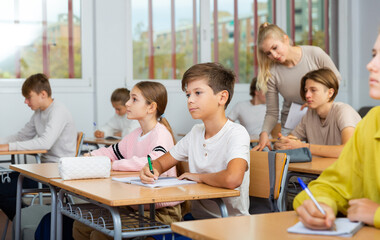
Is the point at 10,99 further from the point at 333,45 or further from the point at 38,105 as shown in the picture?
the point at 333,45

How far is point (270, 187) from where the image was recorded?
2207mm

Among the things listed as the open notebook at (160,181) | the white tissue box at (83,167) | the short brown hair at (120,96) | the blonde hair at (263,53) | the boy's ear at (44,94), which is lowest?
the open notebook at (160,181)

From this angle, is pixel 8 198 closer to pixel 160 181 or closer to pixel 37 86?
pixel 37 86

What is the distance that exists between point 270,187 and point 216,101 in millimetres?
430

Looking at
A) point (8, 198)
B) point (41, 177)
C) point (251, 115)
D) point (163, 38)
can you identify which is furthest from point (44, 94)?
point (251, 115)

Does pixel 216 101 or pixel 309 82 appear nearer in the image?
pixel 216 101

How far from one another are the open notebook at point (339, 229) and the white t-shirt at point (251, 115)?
473cm

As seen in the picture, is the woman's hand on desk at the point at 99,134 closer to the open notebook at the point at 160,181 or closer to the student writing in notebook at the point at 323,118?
the student writing in notebook at the point at 323,118

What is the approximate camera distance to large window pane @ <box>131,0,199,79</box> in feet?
20.6

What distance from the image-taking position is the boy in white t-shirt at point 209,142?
2.19 meters

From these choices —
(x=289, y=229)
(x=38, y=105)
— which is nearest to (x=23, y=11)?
(x=38, y=105)

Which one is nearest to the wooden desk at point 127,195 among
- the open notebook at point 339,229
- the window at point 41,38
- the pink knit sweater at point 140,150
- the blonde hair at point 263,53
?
the pink knit sweater at point 140,150

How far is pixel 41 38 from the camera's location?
5.88 metres

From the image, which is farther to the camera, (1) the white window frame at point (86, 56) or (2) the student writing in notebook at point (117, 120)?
(1) the white window frame at point (86, 56)
